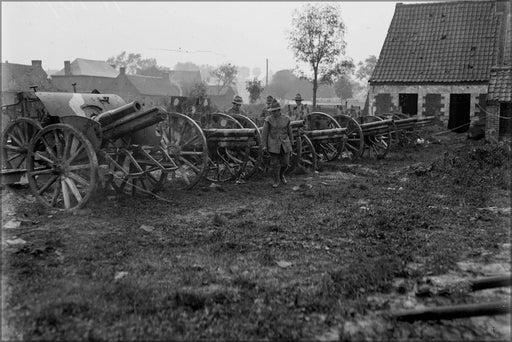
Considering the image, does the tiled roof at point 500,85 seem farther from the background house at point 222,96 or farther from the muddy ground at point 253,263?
the background house at point 222,96

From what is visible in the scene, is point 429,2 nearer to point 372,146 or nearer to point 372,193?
point 372,146

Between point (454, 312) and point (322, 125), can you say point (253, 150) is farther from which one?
point (454, 312)

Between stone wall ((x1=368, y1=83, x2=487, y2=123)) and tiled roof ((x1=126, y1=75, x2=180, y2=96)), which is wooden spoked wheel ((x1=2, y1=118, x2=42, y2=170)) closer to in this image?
stone wall ((x1=368, y1=83, x2=487, y2=123))

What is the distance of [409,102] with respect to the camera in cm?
2647

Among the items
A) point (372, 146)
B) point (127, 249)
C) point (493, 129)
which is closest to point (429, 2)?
point (493, 129)

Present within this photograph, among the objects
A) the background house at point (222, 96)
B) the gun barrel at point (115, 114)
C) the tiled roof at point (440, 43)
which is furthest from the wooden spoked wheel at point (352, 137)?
the background house at point (222, 96)

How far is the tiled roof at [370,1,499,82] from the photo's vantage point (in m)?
25.5

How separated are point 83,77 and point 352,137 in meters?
52.0

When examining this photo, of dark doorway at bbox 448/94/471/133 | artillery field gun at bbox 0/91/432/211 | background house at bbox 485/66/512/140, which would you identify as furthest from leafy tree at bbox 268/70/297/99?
artillery field gun at bbox 0/91/432/211

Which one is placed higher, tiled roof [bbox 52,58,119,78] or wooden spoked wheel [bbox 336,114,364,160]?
tiled roof [bbox 52,58,119,78]

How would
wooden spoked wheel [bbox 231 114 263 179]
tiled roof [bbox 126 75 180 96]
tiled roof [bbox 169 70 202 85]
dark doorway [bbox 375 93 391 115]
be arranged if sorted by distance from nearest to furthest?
wooden spoked wheel [bbox 231 114 263 179], dark doorway [bbox 375 93 391 115], tiled roof [bbox 126 75 180 96], tiled roof [bbox 169 70 202 85]

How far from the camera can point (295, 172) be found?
1174 cm

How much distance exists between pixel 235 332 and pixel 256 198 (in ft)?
17.6

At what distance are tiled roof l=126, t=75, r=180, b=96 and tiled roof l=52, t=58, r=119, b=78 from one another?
343 inches
